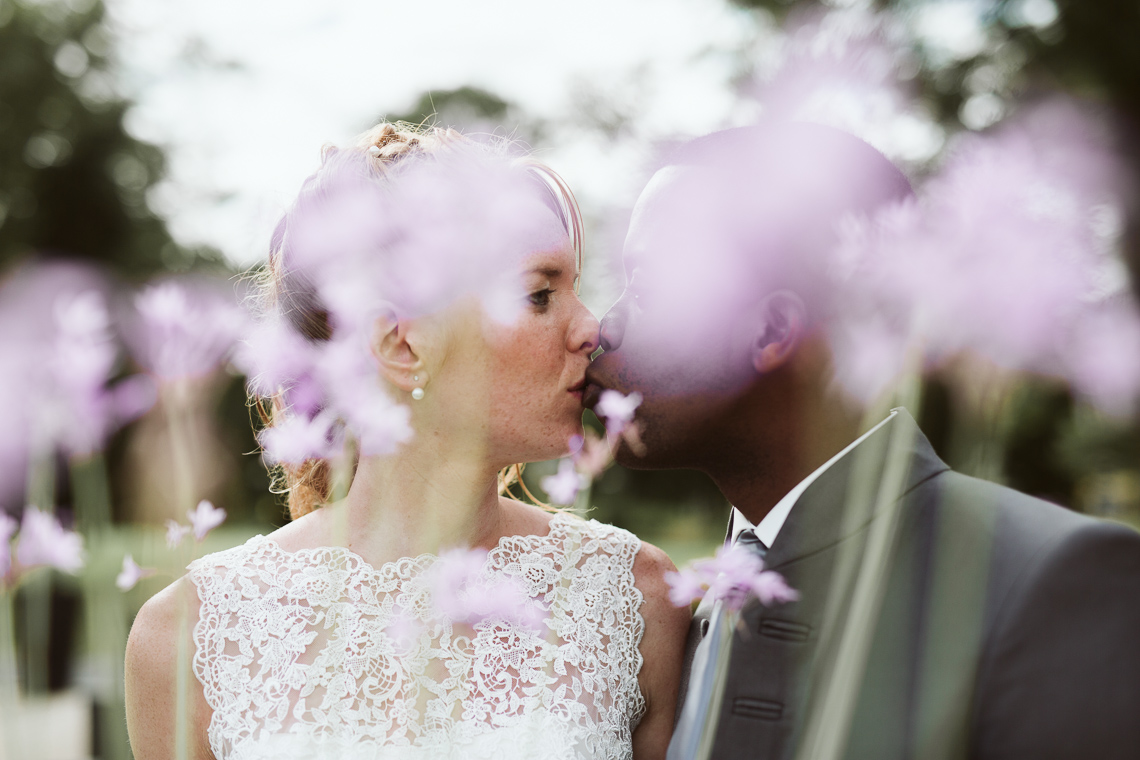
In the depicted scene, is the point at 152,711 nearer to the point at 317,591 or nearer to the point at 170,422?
the point at 317,591

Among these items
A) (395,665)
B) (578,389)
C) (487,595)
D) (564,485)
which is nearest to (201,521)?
(564,485)

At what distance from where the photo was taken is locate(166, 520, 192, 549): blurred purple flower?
1355 millimetres

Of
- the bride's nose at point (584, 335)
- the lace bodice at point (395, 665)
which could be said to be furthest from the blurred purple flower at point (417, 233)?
the lace bodice at point (395, 665)

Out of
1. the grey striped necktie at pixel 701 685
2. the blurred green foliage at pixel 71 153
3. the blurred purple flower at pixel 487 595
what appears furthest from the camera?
the blurred green foliage at pixel 71 153

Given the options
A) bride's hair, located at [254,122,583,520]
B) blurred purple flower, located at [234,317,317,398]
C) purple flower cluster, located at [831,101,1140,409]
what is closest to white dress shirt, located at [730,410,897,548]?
purple flower cluster, located at [831,101,1140,409]

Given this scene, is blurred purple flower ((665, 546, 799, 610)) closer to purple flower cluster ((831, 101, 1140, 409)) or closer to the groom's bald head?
purple flower cluster ((831, 101, 1140, 409))

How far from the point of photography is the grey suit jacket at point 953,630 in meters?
1.78

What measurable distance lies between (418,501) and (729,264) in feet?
4.18

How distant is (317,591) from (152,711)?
59cm

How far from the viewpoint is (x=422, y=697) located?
258cm

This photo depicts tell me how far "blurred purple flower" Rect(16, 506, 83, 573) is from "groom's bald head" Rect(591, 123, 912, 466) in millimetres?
1559

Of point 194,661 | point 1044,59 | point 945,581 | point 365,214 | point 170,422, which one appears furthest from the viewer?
point 1044,59

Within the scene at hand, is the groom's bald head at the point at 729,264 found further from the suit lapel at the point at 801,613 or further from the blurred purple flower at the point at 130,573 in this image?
the blurred purple flower at the point at 130,573

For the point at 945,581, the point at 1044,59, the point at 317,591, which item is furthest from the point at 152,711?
the point at 1044,59
